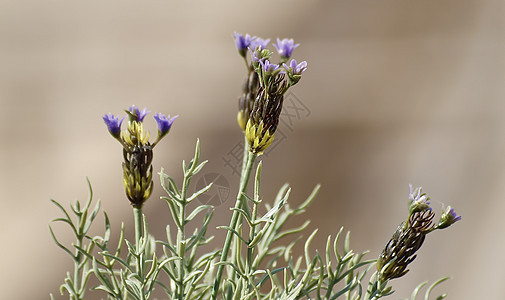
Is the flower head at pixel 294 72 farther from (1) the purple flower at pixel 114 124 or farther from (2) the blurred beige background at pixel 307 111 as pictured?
(2) the blurred beige background at pixel 307 111

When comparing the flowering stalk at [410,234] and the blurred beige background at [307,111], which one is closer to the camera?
the flowering stalk at [410,234]

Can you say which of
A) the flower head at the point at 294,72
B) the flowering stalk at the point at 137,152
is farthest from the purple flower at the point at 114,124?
the flower head at the point at 294,72

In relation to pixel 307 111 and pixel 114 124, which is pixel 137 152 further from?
pixel 307 111

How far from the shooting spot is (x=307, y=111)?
1227 millimetres

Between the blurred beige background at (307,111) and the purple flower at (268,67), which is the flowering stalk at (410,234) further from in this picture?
the blurred beige background at (307,111)

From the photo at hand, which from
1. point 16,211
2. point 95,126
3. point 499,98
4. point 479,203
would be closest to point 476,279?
point 479,203

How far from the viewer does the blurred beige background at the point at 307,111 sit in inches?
48.6

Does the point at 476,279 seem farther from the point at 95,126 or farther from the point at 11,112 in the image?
the point at 11,112

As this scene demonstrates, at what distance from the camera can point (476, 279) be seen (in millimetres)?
1233

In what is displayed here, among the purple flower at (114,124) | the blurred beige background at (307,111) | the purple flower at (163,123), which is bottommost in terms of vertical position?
the purple flower at (114,124)

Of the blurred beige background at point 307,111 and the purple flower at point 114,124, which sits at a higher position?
the blurred beige background at point 307,111

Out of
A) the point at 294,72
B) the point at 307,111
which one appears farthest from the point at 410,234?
the point at 307,111

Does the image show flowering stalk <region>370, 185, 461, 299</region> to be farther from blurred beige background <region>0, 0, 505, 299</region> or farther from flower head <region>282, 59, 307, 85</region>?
blurred beige background <region>0, 0, 505, 299</region>

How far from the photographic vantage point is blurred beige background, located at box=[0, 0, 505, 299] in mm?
1234
